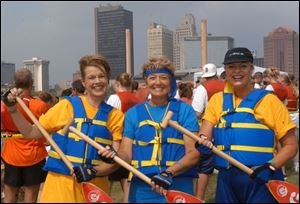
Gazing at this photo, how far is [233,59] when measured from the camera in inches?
119

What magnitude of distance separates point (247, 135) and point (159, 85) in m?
0.68

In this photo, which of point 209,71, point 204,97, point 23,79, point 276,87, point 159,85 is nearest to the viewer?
point 159,85

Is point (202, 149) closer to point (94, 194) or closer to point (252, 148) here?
point (252, 148)

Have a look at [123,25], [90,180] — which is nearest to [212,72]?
[123,25]

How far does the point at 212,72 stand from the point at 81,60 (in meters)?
3.50

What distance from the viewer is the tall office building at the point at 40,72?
805cm

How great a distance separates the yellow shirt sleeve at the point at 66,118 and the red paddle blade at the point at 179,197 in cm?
59

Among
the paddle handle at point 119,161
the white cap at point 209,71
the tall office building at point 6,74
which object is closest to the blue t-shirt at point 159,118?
the paddle handle at point 119,161

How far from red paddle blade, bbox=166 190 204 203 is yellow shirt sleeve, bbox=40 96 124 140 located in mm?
592

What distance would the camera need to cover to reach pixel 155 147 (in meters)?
2.99

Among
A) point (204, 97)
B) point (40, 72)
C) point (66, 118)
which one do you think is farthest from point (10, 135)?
point (40, 72)

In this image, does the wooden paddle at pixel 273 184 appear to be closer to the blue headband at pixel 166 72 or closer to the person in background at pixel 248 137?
the person in background at pixel 248 137

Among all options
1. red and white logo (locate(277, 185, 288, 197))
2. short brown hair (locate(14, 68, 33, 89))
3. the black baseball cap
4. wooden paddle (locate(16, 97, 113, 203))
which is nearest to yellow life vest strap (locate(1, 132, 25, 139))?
short brown hair (locate(14, 68, 33, 89))

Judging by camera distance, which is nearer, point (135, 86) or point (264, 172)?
point (264, 172)
